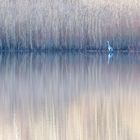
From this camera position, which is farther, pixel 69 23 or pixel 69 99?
pixel 69 23

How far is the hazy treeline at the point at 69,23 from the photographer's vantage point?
57.0 feet

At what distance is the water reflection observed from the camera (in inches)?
320

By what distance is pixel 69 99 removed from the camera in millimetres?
10492

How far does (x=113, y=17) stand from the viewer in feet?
59.6

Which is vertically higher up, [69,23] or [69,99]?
[69,23]

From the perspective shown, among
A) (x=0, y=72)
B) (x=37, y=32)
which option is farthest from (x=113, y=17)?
(x=0, y=72)

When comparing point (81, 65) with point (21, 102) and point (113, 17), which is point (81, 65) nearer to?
point (113, 17)

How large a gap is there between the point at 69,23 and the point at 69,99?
740 centimetres

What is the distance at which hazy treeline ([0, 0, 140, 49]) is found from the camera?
683 inches

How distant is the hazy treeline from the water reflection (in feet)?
3.36

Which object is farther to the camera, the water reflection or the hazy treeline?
the hazy treeline

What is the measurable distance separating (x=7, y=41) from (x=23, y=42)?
424 mm

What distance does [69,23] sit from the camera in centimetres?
1769

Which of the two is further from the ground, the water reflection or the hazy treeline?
the hazy treeline
